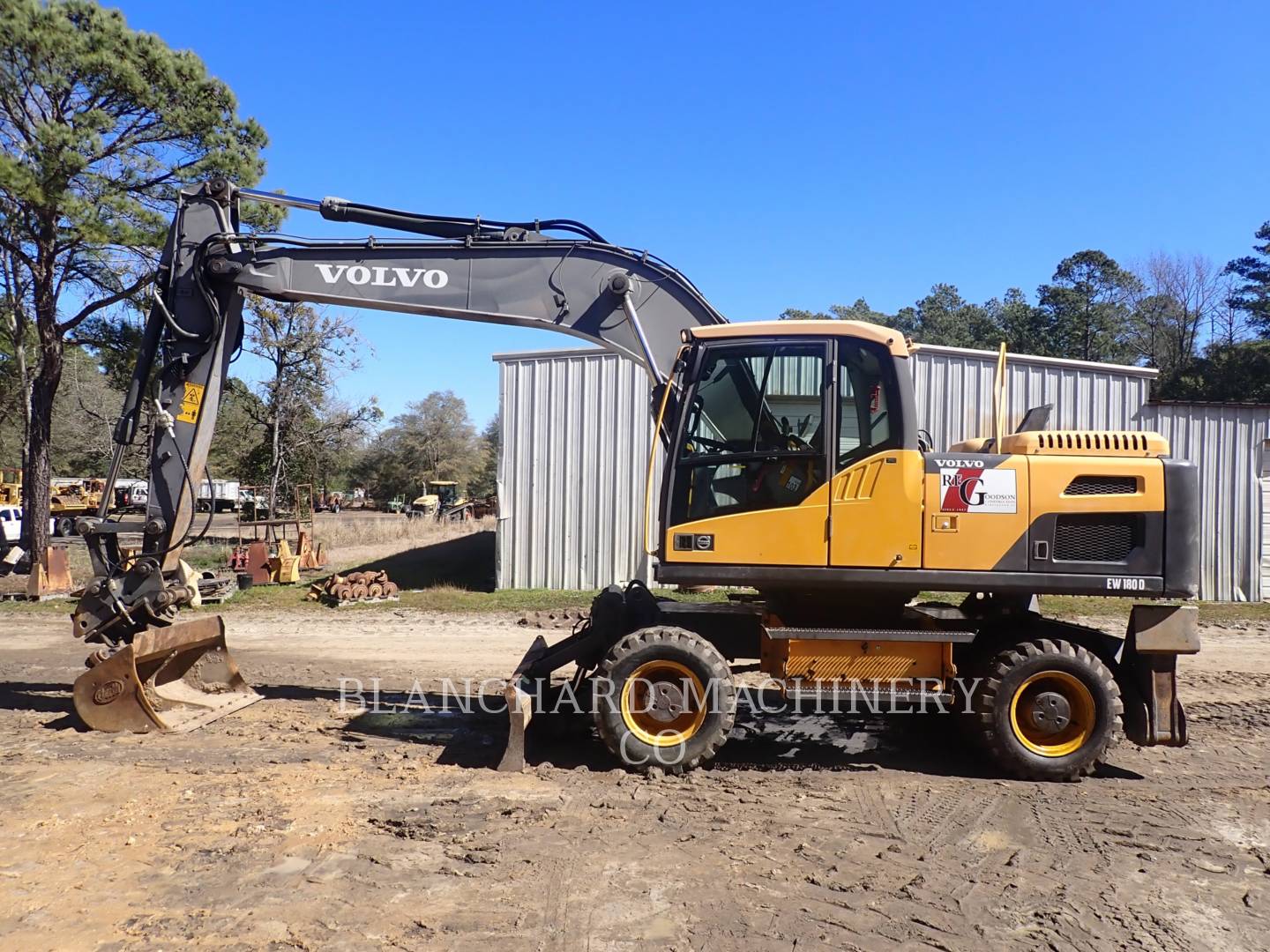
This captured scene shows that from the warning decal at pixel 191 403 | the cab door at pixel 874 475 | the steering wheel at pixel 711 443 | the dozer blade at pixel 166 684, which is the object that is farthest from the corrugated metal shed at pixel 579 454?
the cab door at pixel 874 475

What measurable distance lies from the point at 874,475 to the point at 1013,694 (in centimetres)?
179

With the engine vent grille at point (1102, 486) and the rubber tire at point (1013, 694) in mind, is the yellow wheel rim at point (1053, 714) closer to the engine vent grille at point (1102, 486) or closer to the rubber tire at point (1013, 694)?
the rubber tire at point (1013, 694)

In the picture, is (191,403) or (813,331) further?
(191,403)

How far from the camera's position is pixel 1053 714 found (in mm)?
5902

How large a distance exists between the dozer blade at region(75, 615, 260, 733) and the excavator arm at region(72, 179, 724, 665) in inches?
9.6

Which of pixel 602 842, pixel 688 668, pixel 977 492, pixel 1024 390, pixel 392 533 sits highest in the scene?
pixel 1024 390

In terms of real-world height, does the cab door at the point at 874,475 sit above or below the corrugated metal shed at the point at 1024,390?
below

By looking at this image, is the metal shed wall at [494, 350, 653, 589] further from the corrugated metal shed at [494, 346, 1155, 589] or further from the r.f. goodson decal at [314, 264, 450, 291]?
the r.f. goodson decal at [314, 264, 450, 291]

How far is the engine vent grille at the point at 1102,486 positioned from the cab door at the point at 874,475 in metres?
1.05

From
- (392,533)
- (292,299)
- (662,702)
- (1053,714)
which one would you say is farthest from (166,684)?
(392,533)

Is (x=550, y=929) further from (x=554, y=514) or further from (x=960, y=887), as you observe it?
(x=554, y=514)

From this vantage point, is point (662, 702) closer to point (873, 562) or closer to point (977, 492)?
point (873, 562)

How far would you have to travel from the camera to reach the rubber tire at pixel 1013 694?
5.80 m

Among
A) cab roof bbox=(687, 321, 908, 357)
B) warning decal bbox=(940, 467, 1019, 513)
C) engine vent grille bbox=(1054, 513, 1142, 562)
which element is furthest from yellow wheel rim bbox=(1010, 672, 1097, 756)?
cab roof bbox=(687, 321, 908, 357)
